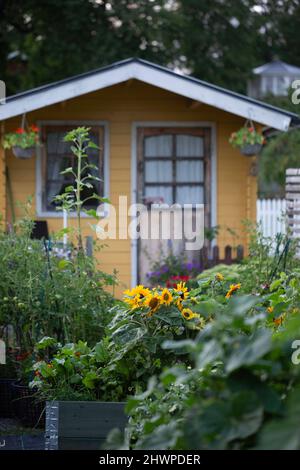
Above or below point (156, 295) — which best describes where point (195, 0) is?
above

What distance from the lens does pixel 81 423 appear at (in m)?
4.60

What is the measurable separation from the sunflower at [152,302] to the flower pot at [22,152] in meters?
7.19

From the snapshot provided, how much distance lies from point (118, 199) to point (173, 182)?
79 cm

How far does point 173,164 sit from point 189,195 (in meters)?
0.48

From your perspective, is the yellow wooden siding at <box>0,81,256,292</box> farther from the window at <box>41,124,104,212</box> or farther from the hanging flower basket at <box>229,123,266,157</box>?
the hanging flower basket at <box>229,123,266,157</box>

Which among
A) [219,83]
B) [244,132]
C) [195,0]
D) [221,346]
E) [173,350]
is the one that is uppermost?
[195,0]

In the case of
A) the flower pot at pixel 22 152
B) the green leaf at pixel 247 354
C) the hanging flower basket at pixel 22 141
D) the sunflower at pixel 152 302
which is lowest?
the sunflower at pixel 152 302

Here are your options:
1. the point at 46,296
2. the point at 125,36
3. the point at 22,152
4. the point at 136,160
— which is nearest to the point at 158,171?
the point at 136,160

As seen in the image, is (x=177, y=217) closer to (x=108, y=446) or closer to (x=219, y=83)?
(x=108, y=446)

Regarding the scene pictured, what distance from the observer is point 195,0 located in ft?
85.3

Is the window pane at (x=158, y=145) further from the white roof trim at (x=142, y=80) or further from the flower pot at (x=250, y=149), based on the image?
the flower pot at (x=250, y=149)

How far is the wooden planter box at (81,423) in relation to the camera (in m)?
4.59

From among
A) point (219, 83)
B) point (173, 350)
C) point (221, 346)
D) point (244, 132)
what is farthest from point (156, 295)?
point (219, 83)

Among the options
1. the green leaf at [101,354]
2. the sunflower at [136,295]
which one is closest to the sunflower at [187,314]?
the sunflower at [136,295]
